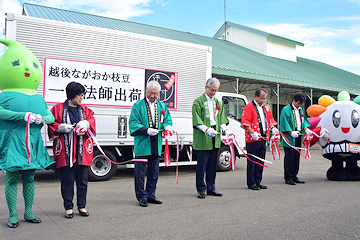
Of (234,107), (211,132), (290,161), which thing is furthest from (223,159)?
(211,132)

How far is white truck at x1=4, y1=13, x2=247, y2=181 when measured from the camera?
267 inches

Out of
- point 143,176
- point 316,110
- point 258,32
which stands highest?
point 258,32

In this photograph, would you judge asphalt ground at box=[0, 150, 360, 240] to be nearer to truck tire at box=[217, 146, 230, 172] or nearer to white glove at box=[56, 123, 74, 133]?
white glove at box=[56, 123, 74, 133]

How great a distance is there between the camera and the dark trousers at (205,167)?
5500mm

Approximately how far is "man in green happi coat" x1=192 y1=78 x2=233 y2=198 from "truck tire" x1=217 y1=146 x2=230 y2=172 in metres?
3.25

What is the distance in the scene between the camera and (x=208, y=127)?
5.41 meters

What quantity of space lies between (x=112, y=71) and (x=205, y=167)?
10.9ft

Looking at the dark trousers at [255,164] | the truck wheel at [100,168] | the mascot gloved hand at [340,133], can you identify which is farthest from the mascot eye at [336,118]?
the truck wheel at [100,168]

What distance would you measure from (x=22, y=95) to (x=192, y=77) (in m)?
5.14

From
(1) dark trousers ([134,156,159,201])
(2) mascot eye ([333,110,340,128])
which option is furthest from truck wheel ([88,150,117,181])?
(2) mascot eye ([333,110,340,128])

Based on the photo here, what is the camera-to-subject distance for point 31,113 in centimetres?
376

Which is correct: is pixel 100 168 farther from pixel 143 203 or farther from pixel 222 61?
pixel 222 61

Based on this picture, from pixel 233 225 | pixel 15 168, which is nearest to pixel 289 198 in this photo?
pixel 233 225

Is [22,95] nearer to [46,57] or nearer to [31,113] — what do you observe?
[31,113]
